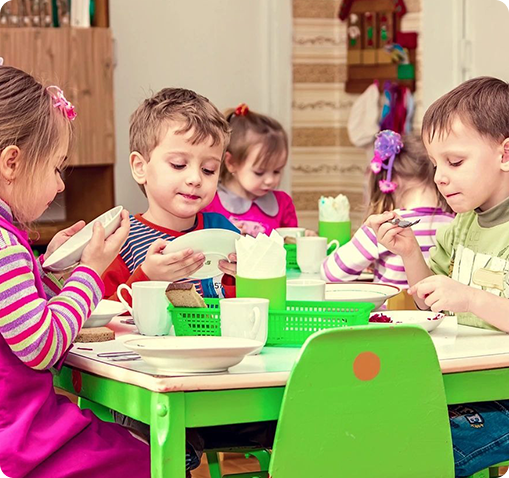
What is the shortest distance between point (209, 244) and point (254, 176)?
70.1 inches

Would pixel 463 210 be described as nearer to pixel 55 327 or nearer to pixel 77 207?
pixel 55 327

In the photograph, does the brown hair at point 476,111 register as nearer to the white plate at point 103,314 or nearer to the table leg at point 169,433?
the white plate at point 103,314

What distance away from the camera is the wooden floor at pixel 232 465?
3.32 metres

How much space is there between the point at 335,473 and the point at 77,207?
3758mm

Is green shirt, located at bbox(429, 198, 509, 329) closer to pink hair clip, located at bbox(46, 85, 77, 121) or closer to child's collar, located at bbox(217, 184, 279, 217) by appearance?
pink hair clip, located at bbox(46, 85, 77, 121)

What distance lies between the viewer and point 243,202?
3.96 meters

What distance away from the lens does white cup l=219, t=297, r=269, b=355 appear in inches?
69.9

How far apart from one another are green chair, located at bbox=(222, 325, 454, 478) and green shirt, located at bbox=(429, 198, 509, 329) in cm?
48

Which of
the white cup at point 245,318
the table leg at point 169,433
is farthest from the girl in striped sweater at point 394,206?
the table leg at point 169,433

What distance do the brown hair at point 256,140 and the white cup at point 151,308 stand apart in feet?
6.52

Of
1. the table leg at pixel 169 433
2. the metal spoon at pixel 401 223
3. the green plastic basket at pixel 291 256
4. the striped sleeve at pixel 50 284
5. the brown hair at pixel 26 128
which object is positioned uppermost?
the brown hair at pixel 26 128

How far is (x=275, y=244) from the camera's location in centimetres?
Answer: 193

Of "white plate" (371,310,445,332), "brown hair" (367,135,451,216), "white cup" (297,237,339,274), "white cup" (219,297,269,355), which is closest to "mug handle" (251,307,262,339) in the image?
"white cup" (219,297,269,355)

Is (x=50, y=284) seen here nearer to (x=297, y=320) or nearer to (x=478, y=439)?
(x=297, y=320)
